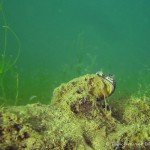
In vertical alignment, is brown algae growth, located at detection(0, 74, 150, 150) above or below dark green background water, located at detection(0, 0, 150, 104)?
below

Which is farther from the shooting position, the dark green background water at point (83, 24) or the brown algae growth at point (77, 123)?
the dark green background water at point (83, 24)

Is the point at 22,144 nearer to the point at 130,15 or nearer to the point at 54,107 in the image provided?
the point at 54,107

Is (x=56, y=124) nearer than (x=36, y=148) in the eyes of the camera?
No

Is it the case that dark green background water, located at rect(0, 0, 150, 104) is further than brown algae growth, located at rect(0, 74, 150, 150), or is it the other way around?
dark green background water, located at rect(0, 0, 150, 104)

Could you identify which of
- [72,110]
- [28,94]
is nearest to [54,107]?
[72,110]

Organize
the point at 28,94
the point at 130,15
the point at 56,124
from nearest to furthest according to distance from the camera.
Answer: the point at 56,124 → the point at 28,94 → the point at 130,15

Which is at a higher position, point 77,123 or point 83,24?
point 83,24

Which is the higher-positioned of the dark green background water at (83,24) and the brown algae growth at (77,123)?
the dark green background water at (83,24)

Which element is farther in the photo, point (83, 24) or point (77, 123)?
point (83, 24)
